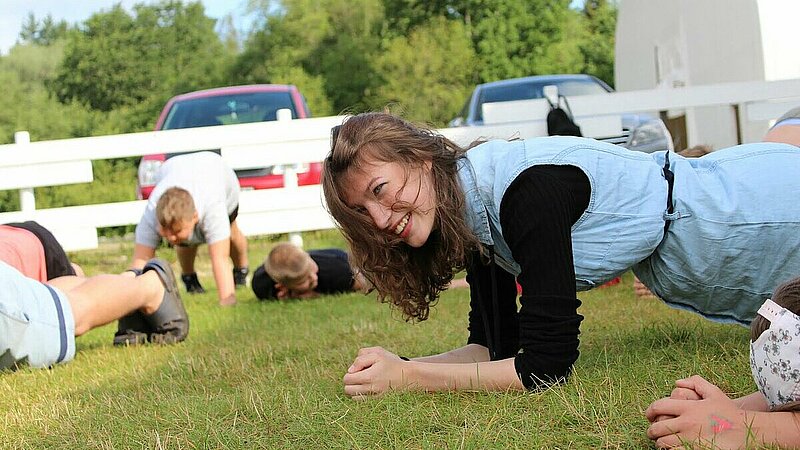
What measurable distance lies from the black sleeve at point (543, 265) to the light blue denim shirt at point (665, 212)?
7cm

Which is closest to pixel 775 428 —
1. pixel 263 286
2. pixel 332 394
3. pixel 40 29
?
pixel 332 394

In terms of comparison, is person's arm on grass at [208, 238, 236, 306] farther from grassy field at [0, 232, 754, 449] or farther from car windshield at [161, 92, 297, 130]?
car windshield at [161, 92, 297, 130]

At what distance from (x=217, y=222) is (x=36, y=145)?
2.66m

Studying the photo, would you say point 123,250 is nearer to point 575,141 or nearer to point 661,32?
point 661,32

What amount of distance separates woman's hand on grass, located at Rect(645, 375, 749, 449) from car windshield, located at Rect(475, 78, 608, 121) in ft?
27.4

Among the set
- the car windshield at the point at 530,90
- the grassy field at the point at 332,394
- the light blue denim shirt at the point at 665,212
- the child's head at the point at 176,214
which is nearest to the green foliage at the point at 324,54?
the car windshield at the point at 530,90

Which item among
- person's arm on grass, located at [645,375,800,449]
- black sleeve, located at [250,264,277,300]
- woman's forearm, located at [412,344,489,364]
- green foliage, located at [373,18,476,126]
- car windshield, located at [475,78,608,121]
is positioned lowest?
black sleeve, located at [250,264,277,300]

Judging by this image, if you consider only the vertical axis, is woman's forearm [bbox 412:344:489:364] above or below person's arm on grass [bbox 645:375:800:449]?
below

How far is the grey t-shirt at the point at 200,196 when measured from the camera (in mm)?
6836

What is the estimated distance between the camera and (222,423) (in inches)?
101

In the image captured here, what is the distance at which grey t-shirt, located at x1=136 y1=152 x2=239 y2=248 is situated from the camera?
6836 mm

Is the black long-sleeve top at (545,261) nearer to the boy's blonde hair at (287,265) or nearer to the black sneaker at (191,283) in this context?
the boy's blonde hair at (287,265)

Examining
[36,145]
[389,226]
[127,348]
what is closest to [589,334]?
[389,226]

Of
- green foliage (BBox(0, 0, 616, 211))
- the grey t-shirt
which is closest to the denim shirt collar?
the grey t-shirt
